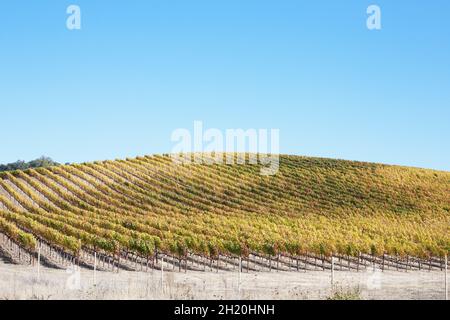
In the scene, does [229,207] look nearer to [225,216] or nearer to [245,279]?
[225,216]

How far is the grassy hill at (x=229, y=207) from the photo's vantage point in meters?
45.1

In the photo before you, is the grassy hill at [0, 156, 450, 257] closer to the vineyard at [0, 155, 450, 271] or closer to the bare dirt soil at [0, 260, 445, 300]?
the vineyard at [0, 155, 450, 271]

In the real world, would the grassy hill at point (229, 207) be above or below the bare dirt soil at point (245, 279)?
above

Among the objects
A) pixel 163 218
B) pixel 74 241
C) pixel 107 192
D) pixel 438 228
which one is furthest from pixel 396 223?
pixel 74 241

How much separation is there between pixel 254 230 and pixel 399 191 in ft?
132

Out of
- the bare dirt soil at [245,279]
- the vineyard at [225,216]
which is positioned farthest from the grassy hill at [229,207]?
the bare dirt soil at [245,279]

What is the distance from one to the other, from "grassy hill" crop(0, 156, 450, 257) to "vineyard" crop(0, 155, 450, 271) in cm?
15

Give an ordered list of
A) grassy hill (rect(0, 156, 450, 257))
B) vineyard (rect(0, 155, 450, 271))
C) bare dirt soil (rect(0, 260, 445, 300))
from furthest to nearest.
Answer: grassy hill (rect(0, 156, 450, 257)) → vineyard (rect(0, 155, 450, 271)) → bare dirt soil (rect(0, 260, 445, 300))

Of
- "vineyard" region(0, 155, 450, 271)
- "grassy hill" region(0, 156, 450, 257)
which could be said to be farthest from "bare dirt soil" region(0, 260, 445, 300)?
"grassy hill" region(0, 156, 450, 257)

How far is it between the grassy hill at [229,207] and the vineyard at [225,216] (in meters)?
0.15

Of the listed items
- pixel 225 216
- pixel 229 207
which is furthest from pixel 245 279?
pixel 229 207

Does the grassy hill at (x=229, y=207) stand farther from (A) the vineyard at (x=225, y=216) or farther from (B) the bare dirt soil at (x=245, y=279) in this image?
(B) the bare dirt soil at (x=245, y=279)

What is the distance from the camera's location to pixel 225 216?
62.2m

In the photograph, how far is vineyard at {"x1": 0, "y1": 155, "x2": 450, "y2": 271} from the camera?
4306cm
